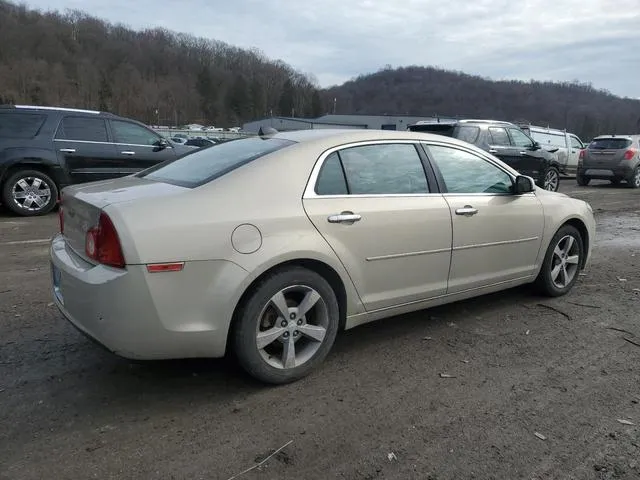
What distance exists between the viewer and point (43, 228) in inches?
323

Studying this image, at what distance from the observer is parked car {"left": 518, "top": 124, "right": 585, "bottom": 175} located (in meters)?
19.6

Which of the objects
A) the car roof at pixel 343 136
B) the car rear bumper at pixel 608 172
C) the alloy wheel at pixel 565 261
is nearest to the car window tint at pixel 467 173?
the car roof at pixel 343 136

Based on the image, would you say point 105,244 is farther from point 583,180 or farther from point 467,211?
point 583,180

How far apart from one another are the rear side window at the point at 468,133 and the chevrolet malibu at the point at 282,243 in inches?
281

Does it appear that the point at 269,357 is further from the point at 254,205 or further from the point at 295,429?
the point at 254,205

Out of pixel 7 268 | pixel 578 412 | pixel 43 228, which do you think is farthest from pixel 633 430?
pixel 43 228

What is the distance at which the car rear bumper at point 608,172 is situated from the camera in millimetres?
16422

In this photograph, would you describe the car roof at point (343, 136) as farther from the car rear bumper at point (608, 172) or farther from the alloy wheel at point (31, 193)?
the car rear bumper at point (608, 172)

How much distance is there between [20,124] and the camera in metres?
9.24

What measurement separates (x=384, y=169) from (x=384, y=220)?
422 millimetres

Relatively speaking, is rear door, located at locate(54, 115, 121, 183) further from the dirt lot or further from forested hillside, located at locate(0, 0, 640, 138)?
forested hillside, located at locate(0, 0, 640, 138)

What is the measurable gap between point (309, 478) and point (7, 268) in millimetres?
4678

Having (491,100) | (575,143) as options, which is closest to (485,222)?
(575,143)

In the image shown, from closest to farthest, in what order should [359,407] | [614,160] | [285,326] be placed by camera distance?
[359,407], [285,326], [614,160]
